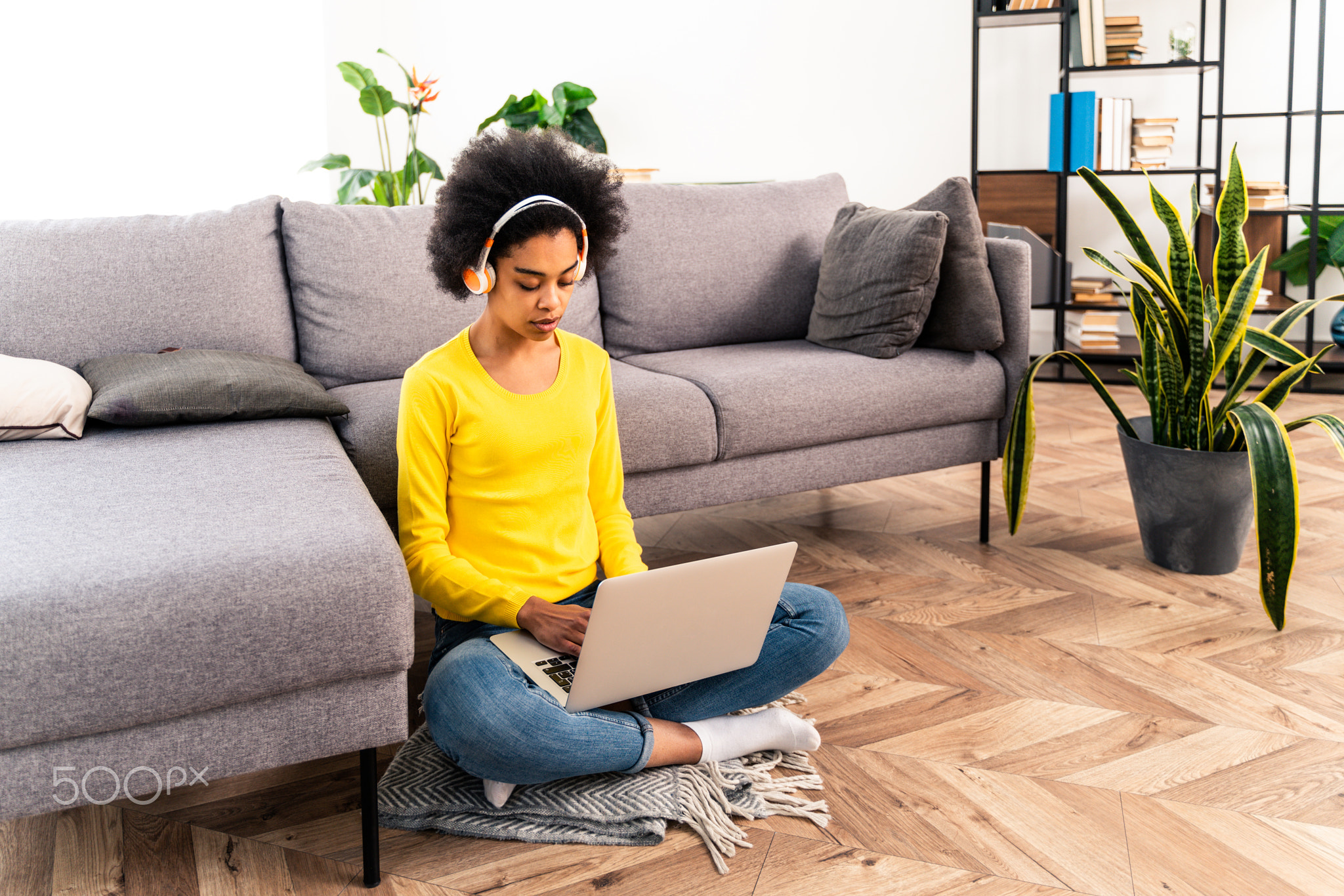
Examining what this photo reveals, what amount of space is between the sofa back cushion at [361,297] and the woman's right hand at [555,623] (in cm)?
99

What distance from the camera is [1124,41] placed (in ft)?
12.8

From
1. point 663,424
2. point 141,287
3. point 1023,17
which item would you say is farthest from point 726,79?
point 141,287

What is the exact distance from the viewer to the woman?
1.35 m

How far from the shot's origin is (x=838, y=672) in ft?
6.07

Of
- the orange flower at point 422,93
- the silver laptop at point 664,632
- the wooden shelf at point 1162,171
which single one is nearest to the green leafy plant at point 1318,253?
the wooden shelf at point 1162,171

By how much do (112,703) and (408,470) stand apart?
0.45 metres

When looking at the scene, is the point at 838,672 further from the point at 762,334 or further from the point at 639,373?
the point at 762,334

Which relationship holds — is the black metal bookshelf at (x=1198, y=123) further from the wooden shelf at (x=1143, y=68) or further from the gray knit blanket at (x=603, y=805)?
the gray knit blanket at (x=603, y=805)

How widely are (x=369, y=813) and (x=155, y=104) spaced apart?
343 centimetres

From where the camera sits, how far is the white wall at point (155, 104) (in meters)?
3.70

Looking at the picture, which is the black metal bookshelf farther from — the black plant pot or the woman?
the woman

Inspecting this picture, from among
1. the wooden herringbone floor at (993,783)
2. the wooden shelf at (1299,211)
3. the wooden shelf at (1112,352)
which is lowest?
the wooden herringbone floor at (993,783)

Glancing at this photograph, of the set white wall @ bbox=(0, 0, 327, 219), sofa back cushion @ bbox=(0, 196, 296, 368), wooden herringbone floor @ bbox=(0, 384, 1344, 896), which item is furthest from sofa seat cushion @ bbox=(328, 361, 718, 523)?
white wall @ bbox=(0, 0, 327, 219)

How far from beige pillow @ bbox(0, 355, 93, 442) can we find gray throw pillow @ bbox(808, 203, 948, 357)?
150 cm
